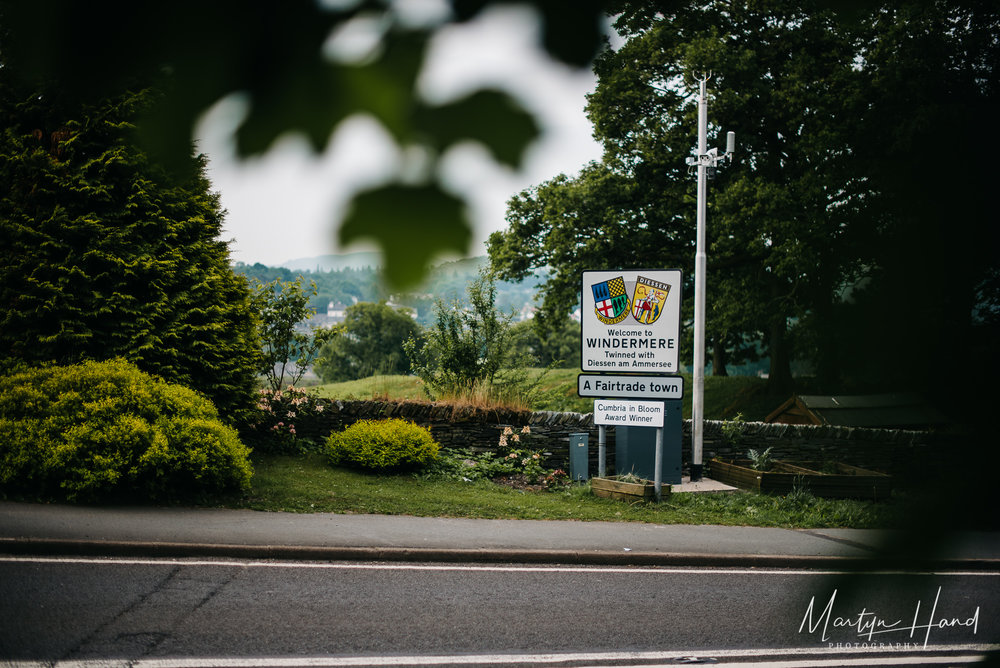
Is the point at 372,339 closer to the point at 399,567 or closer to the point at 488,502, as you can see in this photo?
the point at 399,567

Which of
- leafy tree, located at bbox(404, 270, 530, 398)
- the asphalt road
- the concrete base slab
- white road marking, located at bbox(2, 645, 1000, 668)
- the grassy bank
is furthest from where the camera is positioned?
leafy tree, located at bbox(404, 270, 530, 398)

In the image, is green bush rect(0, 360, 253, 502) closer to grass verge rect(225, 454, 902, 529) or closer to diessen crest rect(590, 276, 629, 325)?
grass verge rect(225, 454, 902, 529)

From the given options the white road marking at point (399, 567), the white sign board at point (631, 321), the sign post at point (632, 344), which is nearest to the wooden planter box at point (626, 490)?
the sign post at point (632, 344)

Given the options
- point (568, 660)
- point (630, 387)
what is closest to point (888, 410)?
point (568, 660)

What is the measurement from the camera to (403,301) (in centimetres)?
92

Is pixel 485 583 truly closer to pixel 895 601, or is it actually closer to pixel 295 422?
pixel 895 601

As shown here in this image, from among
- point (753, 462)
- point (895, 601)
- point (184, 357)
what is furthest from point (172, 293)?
point (753, 462)

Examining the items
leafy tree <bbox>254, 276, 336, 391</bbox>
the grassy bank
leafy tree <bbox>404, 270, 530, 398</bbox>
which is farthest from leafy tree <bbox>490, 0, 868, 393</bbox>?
leafy tree <bbox>404, 270, 530, 398</bbox>

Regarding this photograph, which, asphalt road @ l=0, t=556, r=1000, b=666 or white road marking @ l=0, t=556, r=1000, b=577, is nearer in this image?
asphalt road @ l=0, t=556, r=1000, b=666

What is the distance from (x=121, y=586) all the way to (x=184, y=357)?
477 centimetres

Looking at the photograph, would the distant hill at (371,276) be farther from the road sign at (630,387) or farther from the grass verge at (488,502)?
the road sign at (630,387)

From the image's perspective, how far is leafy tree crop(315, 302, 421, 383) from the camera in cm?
111

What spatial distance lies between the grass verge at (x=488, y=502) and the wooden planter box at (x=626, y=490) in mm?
139

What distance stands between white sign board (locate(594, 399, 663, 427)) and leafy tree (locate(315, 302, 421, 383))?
785cm
